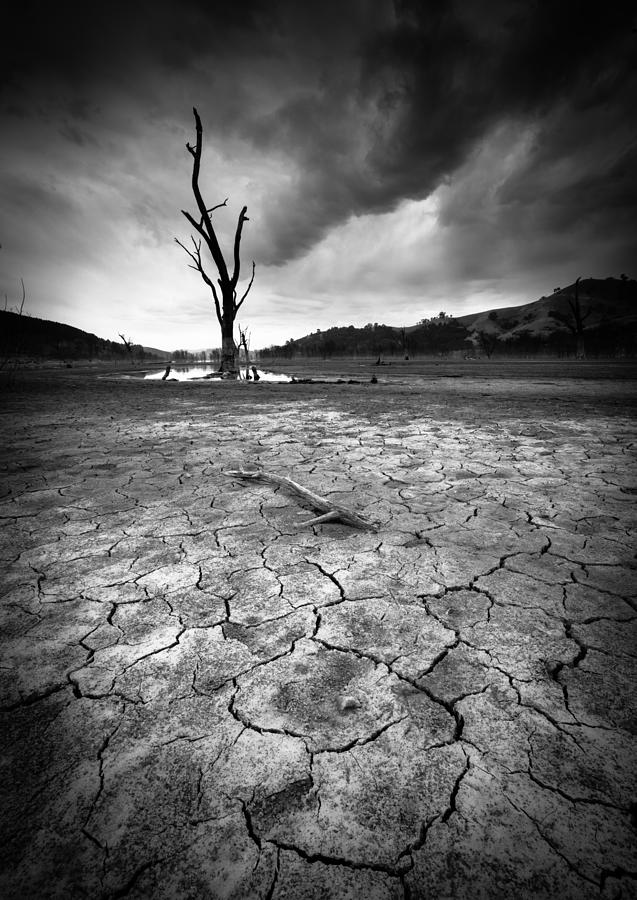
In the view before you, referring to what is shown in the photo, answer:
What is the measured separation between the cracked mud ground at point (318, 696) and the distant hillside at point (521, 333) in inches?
1404

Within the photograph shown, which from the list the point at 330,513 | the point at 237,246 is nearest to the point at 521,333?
the point at 237,246

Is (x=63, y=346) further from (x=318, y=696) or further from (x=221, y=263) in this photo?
(x=318, y=696)

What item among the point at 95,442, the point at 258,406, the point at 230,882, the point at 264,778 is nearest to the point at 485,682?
the point at 264,778

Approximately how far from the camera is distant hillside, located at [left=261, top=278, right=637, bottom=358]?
35.4 meters

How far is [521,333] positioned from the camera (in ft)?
205

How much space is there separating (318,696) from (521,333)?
74692 mm

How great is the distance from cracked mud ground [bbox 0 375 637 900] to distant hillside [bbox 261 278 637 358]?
3567 cm

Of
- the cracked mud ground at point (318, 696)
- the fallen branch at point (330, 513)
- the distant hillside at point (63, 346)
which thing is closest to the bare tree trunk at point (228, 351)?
the cracked mud ground at point (318, 696)

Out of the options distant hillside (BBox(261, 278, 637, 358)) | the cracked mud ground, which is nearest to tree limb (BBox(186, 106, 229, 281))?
the cracked mud ground

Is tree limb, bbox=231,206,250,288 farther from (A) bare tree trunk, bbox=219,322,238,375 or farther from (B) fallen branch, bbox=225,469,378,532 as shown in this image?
(B) fallen branch, bbox=225,469,378,532

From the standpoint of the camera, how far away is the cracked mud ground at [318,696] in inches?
31.2

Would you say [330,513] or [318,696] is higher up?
[330,513]

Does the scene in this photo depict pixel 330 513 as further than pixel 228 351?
No

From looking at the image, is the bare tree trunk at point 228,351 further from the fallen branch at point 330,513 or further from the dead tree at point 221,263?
the fallen branch at point 330,513
